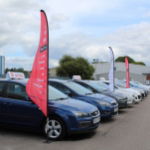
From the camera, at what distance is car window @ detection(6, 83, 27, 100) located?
7.26m

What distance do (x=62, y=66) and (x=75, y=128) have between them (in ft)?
162

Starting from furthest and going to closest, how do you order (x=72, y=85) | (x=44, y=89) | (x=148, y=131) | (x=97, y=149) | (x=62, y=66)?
1. (x=62, y=66)
2. (x=72, y=85)
3. (x=148, y=131)
4. (x=44, y=89)
5. (x=97, y=149)

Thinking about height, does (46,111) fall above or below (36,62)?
below

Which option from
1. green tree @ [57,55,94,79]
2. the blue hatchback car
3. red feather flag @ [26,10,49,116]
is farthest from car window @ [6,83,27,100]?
green tree @ [57,55,94,79]

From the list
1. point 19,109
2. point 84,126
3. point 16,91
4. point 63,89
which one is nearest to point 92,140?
point 84,126

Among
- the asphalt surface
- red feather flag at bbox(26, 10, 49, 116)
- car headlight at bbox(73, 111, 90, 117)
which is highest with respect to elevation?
red feather flag at bbox(26, 10, 49, 116)

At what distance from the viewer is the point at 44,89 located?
669 cm

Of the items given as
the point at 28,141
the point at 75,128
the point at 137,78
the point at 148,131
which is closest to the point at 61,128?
the point at 75,128

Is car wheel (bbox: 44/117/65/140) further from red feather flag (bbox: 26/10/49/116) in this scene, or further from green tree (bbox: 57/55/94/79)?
green tree (bbox: 57/55/94/79)

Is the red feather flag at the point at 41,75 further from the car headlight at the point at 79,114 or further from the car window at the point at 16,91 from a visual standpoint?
the car headlight at the point at 79,114

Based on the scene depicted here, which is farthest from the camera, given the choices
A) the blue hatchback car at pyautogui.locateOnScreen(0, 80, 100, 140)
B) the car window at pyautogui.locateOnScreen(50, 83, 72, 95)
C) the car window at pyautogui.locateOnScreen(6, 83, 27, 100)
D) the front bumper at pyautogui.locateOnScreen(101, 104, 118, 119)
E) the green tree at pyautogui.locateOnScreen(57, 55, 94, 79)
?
the green tree at pyautogui.locateOnScreen(57, 55, 94, 79)

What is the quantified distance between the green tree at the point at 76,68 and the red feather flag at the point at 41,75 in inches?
1870

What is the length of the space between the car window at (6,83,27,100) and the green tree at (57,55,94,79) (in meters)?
46.9

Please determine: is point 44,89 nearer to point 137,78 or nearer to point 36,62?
point 36,62
